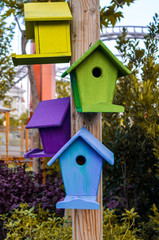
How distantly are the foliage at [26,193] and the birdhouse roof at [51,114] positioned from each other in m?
1.53

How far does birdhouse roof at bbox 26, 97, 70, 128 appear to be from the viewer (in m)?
1.78

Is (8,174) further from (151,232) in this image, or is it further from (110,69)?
(110,69)

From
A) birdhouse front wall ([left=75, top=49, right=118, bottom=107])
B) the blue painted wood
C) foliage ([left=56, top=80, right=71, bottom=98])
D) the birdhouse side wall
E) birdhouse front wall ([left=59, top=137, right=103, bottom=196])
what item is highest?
foliage ([left=56, top=80, right=71, bottom=98])

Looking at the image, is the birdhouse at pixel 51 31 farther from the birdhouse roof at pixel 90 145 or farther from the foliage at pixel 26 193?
the foliage at pixel 26 193

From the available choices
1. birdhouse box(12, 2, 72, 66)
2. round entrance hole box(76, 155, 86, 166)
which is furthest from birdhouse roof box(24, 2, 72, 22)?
round entrance hole box(76, 155, 86, 166)

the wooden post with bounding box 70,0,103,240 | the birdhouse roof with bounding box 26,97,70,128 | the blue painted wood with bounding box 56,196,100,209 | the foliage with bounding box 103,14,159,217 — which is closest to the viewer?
the blue painted wood with bounding box 56,196,100,209

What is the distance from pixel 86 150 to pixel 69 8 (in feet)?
2.99

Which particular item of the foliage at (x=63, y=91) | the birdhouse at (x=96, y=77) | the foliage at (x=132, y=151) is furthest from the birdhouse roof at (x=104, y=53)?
the foliage at (x=63, y=91)

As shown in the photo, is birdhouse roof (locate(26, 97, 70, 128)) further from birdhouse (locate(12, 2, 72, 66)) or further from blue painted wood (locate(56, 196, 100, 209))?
blue painted wood (locate(56, 196, 100, 209))

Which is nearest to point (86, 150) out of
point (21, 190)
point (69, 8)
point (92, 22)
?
point (92, 22)

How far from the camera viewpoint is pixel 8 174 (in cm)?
414

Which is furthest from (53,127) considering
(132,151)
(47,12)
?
(132,151)

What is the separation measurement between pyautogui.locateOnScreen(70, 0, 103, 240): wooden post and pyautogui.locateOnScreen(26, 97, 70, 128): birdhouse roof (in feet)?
0.42

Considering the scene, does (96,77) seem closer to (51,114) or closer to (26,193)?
(51,114)
